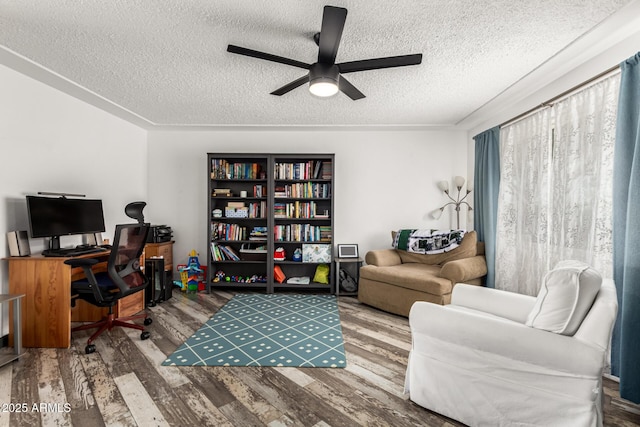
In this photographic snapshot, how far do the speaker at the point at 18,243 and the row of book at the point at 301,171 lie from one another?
270cm

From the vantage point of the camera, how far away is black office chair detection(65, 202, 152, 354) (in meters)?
2.40

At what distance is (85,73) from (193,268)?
2642 mm

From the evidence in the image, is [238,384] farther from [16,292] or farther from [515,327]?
[16,292]

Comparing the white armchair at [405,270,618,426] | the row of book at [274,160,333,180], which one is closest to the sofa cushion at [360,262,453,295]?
the white armchair at [405,270,618,426]

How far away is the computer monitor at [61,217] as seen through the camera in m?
2.53

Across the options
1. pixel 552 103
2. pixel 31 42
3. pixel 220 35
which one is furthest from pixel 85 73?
pixel 552 103

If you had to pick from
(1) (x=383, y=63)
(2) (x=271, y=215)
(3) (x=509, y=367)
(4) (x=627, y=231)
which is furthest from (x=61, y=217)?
(4) (x=627, y=231)

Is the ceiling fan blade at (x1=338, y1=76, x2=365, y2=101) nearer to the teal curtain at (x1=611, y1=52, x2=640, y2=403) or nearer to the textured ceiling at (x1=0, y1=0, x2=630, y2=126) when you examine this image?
the textured ceiling at (x1=0, y1=0, x2=630, y2=126)

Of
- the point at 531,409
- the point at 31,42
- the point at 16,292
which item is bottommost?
the point at 531,409

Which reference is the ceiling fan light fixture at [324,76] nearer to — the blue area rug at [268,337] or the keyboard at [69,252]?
the blue area rug at [268,337]

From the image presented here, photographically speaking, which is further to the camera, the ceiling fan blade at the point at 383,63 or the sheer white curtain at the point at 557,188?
the sheer white curtain at the point at 557,188

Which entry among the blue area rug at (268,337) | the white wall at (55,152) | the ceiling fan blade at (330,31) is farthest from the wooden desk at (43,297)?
the ceiling fan blade at (330,31)

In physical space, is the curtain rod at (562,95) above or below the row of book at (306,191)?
above

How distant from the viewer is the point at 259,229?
427cm
